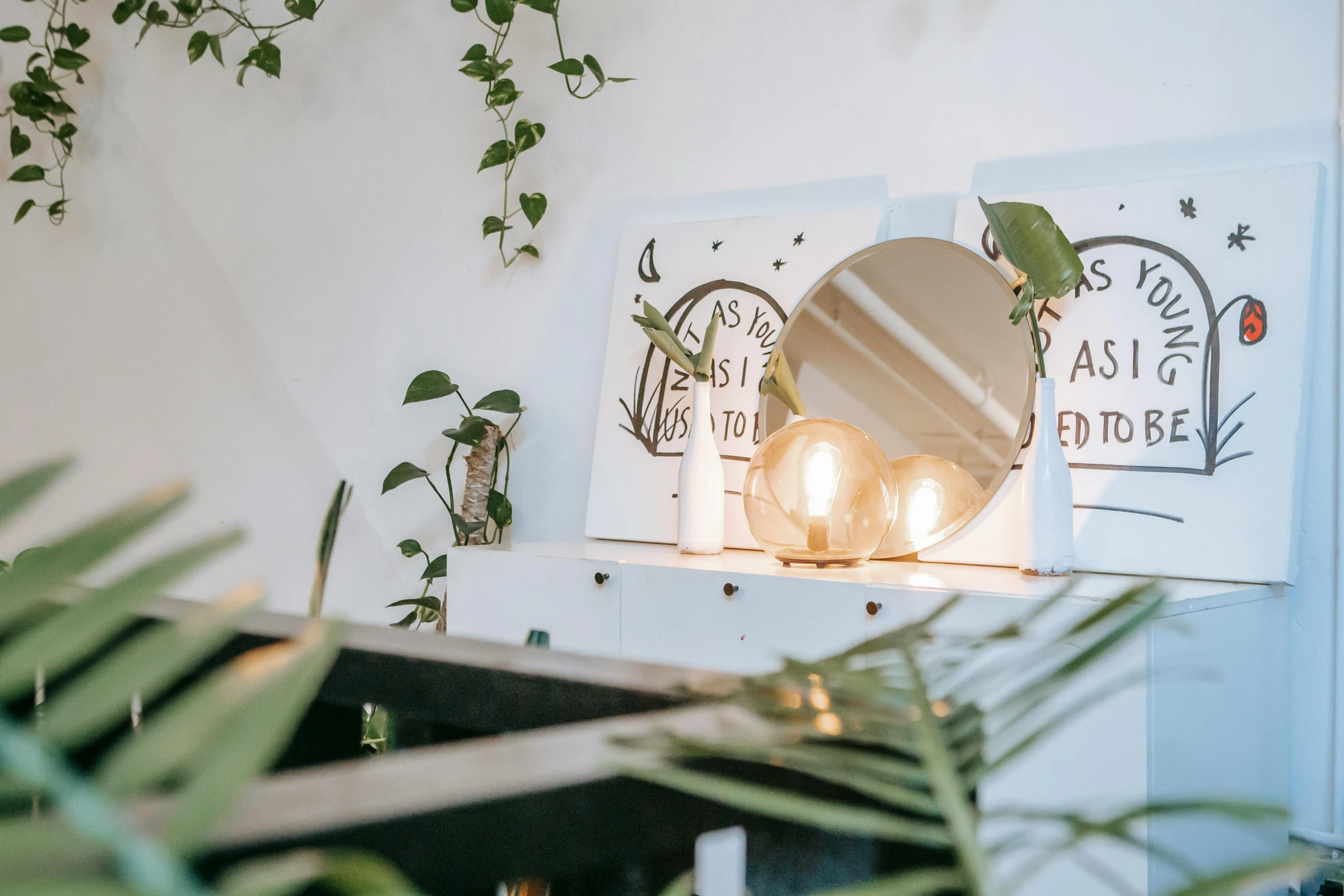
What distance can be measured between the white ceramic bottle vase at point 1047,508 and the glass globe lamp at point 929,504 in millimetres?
191

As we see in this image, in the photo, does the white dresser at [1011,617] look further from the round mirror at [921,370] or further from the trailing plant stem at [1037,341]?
the trailing plant stem at [1037,341]

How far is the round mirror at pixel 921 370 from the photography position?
1.79m

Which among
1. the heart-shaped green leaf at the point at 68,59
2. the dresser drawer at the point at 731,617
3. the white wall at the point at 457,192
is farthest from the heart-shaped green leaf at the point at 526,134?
the heart-shaped green leaf at the point at 68,59

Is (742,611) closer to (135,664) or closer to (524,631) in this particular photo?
(524,631)

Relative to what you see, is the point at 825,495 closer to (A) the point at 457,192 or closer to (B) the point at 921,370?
(B) the point at 921,370

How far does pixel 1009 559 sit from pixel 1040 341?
36 centimetres

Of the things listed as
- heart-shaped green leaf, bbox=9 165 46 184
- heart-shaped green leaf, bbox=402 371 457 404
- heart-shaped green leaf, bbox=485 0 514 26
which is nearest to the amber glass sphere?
heart-shaped green leaf, bbox=402 371 457 404

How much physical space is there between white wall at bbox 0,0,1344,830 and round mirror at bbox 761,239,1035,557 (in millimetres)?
131

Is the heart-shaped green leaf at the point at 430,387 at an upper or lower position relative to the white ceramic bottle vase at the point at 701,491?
upper

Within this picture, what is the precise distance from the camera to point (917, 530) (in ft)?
5.95

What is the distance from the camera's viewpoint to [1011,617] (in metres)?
1.39

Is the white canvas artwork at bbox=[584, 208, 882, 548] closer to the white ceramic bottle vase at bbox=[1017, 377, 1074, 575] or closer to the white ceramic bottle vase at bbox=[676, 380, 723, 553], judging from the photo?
the white ceramic bottle vase at bbox=[676, 380, 723, 553]

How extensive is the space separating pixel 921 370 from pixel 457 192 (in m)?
1.25

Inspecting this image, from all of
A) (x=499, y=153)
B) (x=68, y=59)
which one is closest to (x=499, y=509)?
(x=499, y=153)
